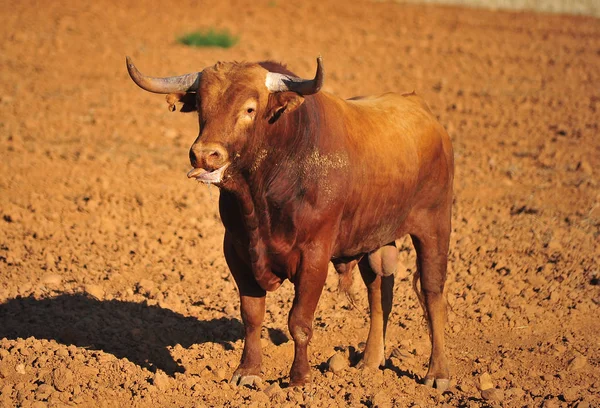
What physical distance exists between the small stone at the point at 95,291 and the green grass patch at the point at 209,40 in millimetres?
11073

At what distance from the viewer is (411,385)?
7797mm

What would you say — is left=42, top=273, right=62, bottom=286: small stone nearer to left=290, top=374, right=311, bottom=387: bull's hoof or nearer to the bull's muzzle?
left=290, top=374, right=311, bottom=387: bull's hoof

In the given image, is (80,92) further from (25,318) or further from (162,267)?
(25,318)

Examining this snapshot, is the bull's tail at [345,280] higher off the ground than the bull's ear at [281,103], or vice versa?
the bull's ear at [281,103]

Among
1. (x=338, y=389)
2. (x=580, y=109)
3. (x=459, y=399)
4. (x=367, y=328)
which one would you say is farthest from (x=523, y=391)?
(x=580, y=109)

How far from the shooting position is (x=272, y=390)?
7012 mm

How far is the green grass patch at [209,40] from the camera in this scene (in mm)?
19766

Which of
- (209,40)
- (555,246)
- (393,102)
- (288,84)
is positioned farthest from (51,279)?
(209,40)

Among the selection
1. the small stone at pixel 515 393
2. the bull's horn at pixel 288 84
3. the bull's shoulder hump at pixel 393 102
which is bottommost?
the small stone at pixel 515 393

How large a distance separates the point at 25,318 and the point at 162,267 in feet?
6.14

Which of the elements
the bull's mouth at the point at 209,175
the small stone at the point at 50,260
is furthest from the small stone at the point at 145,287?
the bull's mouth at the point at 209,175

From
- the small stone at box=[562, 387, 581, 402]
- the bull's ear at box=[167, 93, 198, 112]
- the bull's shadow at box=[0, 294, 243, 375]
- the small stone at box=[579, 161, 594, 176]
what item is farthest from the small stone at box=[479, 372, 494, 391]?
the small stone at box=[579, 161, 594, 176]

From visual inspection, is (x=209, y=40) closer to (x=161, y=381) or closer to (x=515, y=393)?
(x=161, y=381)

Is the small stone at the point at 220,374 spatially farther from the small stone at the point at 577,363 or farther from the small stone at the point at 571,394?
Answer: the small stone at the point at 577,363
